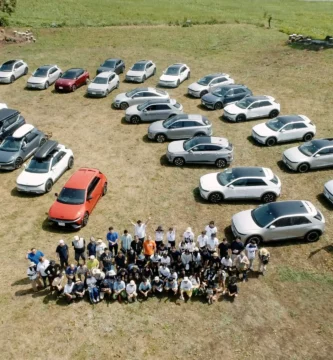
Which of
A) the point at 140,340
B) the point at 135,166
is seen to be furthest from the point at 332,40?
the point at 140,340

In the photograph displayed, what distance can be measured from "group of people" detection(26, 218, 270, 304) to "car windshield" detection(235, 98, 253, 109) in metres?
13.6

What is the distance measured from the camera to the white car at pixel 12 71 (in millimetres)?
33156

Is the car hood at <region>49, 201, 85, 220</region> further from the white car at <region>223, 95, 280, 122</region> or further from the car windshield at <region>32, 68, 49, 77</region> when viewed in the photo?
the car windshield at <region>32, 68, 49, 77</region>

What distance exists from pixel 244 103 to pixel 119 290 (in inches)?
688

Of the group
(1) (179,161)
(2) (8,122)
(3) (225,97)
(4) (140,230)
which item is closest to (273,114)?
(3) (225,97)

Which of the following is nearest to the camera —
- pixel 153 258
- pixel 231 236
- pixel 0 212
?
pixel 153 258

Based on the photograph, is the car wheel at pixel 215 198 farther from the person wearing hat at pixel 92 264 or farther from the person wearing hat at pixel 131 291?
the person wearing hat at pixel 92 264

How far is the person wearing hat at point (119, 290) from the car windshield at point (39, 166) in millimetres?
8404

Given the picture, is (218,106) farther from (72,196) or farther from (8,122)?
(72,196)

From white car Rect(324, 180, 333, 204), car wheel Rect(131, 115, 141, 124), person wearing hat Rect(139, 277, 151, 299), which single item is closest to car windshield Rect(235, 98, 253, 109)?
car wheel Rect(131, 115, 141, 124)

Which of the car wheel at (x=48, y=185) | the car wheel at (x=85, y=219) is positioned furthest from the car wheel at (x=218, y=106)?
the car wheel at (x=85, y=219)

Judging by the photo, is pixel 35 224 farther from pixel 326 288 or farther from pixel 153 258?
pixel 326 288

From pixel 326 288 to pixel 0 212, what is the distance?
14.2 m

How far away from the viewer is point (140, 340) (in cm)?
1300
